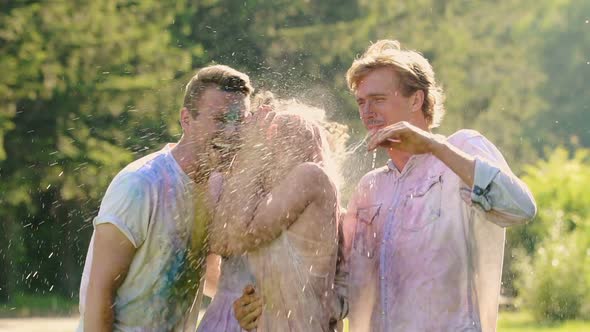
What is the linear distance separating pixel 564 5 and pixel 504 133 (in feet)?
71.7

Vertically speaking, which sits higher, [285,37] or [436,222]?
[436,222]

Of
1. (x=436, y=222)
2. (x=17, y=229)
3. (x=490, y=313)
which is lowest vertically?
(x=17, y=229)

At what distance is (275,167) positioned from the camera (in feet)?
15.9

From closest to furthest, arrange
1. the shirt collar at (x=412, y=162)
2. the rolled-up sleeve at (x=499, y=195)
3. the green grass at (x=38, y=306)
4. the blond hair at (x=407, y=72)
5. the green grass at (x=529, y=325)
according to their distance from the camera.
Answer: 1. the rolled-up sleeve at (x=499, y=195)
2. the shirt collar at (x=412, y=162)
3. the blond hair at (x=407, y=72)
4. the green grass at (x=529, y=325)
5. the green grass at (x=38, y=306)

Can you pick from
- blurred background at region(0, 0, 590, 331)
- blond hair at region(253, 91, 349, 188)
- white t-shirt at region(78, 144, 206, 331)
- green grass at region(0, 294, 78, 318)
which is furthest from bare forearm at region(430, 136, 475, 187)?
green grass at region(0, 294, 78, 318)

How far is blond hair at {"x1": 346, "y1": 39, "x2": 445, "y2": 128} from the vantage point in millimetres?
5156

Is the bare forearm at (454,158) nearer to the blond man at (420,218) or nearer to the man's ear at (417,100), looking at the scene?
the blond man at (420,218)

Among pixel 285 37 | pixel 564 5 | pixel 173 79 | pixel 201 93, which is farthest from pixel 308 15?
pixel 564 5

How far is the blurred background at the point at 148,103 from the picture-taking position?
62.5ft

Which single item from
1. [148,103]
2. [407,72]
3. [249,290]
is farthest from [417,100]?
[148,103]

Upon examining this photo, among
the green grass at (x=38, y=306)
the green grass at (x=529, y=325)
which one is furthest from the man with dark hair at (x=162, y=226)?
the green grass at (x=38, y=306)

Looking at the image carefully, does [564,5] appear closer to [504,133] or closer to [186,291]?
[504,133]

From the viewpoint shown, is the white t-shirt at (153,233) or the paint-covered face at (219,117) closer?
the white t-shirt at (153,233)

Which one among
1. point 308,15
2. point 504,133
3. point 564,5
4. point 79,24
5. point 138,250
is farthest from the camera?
point 564,5
